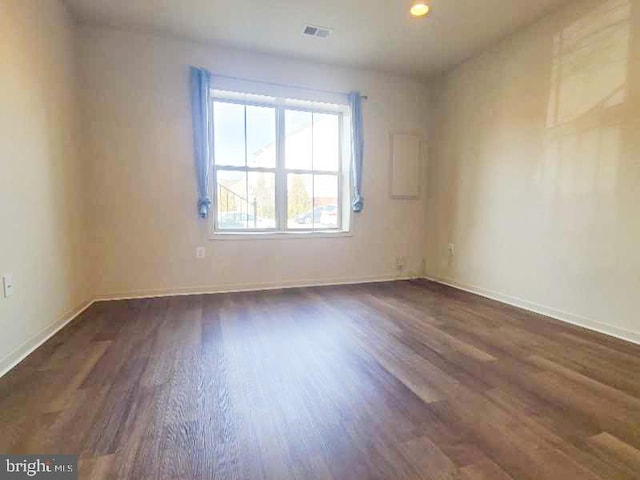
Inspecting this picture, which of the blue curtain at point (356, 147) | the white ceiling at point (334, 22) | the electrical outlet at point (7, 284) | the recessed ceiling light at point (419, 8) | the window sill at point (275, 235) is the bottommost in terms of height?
the electrical outlet at point (7, 284)

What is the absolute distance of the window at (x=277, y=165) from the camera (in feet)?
12.7

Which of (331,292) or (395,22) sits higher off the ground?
(395,22)

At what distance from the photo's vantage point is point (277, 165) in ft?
13.3

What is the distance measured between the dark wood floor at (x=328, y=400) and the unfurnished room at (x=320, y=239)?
0.01 metres

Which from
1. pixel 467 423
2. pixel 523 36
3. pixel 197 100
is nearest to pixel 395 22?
pixel 523 36

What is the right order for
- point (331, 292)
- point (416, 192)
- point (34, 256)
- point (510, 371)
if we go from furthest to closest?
point (416, 192), point (331, 292), point (34, 256), point (510, 371)

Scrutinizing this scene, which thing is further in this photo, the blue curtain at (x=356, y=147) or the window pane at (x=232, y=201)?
the blue curtain at (x=356, y=147)

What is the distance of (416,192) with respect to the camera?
15.2 feet

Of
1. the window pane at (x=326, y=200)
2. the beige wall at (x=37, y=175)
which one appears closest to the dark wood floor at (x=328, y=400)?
the beige wall at (x=37, y=175)

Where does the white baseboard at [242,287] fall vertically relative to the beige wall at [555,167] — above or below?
below

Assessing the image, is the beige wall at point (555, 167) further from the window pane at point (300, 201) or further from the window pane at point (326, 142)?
the window pane at point (300, 201)

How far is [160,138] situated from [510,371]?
3.71 m

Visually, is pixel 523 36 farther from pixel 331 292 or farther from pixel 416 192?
pixel 331 292

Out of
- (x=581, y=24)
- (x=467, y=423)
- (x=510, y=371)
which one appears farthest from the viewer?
(x=581, y=24)
